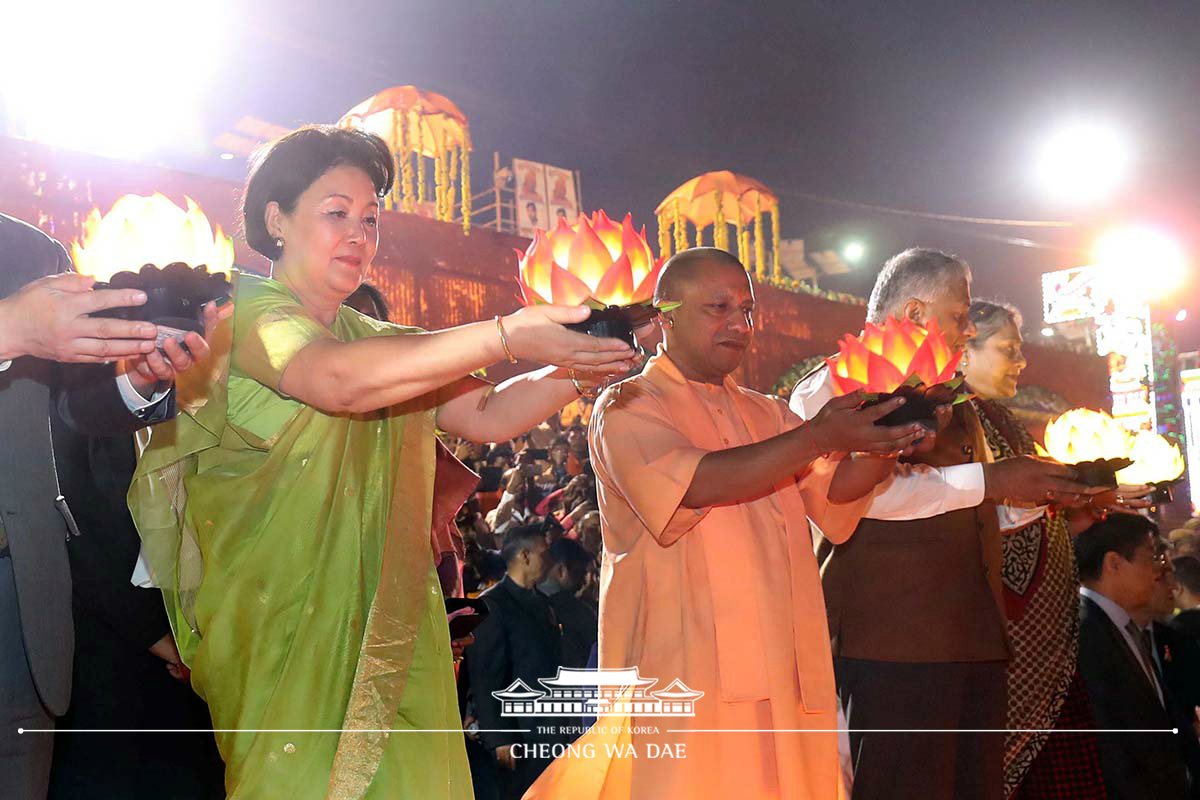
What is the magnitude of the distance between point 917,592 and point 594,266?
184 cm

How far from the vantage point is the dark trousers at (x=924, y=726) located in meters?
2.98

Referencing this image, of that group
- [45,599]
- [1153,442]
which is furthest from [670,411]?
[1153,442]

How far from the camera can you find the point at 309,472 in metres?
1.87

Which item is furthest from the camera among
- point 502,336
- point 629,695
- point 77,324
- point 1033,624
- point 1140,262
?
point 1140,262

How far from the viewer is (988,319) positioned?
3.84 meters

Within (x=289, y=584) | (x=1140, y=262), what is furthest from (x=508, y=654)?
(x=1140, y=262)

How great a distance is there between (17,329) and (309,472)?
537 millimetres

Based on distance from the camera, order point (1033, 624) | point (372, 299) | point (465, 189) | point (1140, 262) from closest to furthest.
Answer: point (372, 299)
point (1033, 624)
point (465, 189)
point (1140, 262)

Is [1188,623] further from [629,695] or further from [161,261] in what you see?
[161,261]

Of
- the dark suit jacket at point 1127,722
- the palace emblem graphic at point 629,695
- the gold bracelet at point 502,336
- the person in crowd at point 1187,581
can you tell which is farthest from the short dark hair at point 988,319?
the gold bracelet at point 502,336

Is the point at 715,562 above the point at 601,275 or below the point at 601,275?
below

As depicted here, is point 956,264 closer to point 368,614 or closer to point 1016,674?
point 1016,674

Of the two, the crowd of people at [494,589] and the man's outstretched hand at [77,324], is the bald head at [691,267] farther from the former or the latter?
the man's outstretched hand at [77,324]

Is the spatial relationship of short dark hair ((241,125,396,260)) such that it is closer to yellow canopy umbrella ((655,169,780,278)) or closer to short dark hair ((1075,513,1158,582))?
short dark hair ((1075,513,1158,582))
